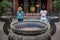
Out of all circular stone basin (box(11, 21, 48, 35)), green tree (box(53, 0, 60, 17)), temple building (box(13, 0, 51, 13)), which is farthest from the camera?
temple building (box(13, 0, 51, 13))

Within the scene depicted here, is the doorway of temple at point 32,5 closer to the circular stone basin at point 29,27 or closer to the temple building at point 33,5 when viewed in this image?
the temple building at point 33,5

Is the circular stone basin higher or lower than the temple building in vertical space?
lower

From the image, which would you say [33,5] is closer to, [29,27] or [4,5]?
[4,5]

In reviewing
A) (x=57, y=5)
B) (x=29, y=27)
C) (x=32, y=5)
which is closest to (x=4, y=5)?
(x=32, y=5)

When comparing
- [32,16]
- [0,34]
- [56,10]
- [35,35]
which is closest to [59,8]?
[56,10]

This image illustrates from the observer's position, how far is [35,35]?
968 centimetres

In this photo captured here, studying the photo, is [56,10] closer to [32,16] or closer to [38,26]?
[32,16]

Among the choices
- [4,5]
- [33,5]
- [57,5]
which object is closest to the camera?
[57,5]

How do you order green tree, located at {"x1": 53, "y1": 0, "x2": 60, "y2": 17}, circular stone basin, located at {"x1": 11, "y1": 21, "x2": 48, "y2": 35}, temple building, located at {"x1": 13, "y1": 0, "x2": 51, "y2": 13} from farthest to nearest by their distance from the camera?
temple building, located at {"x1": 13, "y1": 0, "x2": 51, "y2": 13}, green tree, located at {"x1": 53, "y1": 0, "x2": 60, "y2": 17}, circular stone basin, located at {"x1": 11, "y1": 21, "x2": 48, "y2": 35}

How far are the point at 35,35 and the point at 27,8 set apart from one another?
44.9 ft

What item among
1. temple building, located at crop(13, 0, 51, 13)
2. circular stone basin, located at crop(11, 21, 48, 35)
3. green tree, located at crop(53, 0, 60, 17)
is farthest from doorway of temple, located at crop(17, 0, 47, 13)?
circular stone basin, located at crop(11, 21, 48, 35)

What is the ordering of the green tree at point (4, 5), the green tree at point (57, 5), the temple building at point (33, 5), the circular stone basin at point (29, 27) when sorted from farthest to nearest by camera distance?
the temple building at point (33, 5) < the green tree at point (4, 5) < the green tree at point (57, 5) < the circular stone basin at point (29, 27)

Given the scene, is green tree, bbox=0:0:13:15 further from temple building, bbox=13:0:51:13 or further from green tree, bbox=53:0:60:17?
green tree, bbox=53:0:60:17

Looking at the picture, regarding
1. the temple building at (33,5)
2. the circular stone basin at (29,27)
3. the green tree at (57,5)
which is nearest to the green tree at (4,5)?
the temple building at (33,5)
